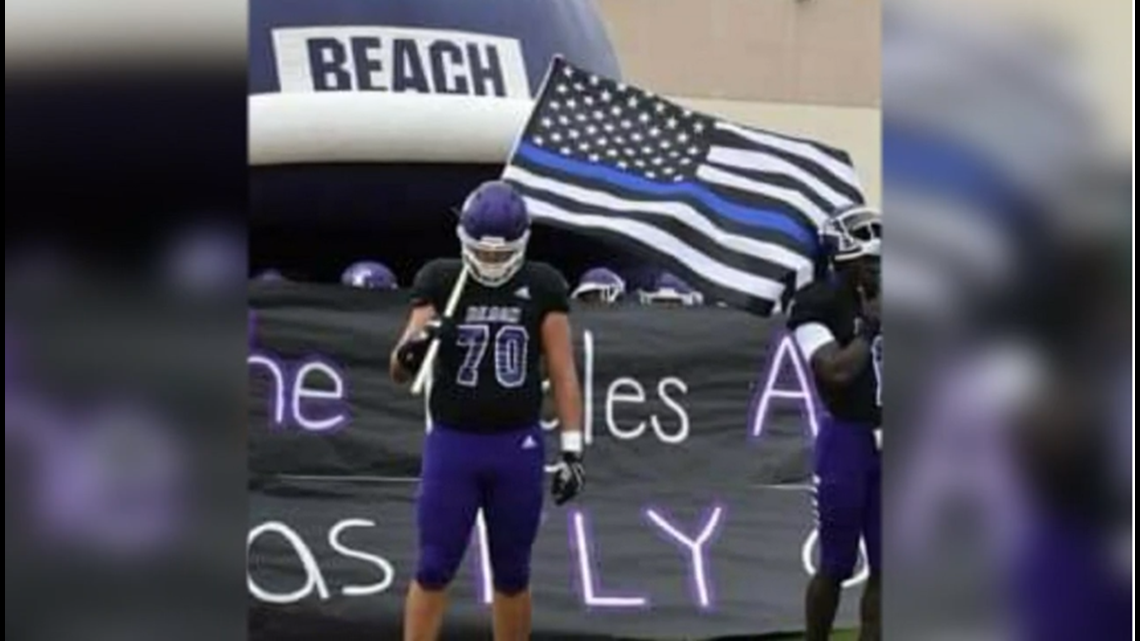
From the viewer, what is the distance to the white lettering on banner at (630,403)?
16.9 feet

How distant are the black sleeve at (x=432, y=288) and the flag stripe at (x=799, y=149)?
48.3 inches

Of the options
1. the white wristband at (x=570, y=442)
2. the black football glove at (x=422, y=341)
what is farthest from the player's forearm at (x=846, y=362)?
the black football glove at (x=422, y=341)

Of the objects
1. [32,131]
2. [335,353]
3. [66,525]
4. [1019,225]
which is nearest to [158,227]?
[32,131]

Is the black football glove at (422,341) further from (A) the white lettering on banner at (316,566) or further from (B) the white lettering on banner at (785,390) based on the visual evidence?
(B) the white lettering on banner at (785,390)

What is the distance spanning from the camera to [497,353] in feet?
14.5

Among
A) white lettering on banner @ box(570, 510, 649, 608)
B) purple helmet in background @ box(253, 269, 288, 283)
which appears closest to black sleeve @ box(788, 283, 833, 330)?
white lettering on banner @ box(570, 510, 649, 608)

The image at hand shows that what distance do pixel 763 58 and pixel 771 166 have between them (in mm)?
12085

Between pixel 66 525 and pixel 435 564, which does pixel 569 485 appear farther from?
pixel 66 525

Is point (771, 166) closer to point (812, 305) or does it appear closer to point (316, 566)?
point (812, 305)

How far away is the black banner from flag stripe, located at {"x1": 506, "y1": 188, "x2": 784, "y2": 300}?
175mm

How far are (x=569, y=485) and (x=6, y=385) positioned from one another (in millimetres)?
3060

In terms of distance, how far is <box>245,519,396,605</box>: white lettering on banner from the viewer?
15.3 ft

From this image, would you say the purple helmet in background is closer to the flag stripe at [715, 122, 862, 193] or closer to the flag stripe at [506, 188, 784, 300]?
the flag stripe at [506, 188, 784, 300]

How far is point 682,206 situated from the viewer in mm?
5211
